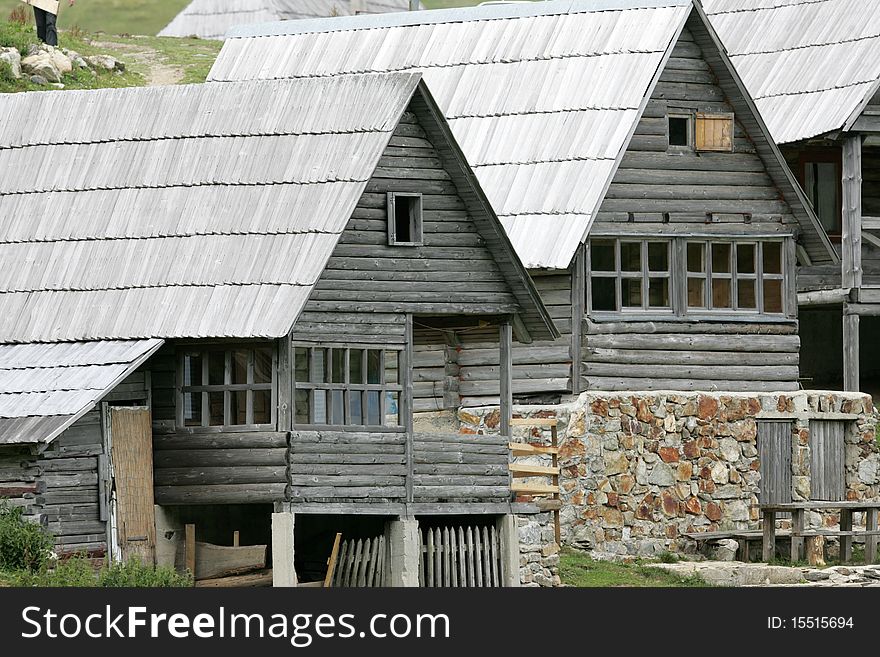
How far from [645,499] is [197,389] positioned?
9.15 m

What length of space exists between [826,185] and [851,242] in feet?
7.43

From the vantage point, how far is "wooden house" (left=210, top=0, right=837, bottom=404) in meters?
38.3

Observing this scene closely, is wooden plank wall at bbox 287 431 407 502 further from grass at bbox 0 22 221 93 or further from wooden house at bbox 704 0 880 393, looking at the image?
grass at bbox 0 22 221 93

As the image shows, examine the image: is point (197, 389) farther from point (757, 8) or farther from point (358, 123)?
point (757, 8)

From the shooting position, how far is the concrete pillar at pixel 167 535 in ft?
104

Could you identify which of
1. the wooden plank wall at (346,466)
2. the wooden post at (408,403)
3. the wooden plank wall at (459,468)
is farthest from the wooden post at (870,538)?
the wooden plank wall at (346,466)

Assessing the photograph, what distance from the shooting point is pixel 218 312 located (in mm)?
31062

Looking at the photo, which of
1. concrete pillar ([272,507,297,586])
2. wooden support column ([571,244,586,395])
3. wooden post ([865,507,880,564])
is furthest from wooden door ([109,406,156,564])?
wooden post ([865,507,880,564])

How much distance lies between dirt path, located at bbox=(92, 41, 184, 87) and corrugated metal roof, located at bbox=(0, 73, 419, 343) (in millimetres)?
21027

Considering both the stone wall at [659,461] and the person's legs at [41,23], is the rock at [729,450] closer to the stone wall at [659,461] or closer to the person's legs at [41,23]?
the stone wall at [659,461]

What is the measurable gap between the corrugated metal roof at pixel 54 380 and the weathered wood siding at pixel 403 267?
2.40 metres

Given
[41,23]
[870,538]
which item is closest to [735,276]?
[870,538]

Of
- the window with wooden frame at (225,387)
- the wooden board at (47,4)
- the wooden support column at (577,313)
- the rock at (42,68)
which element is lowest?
the window with wooden frame at (225,387)
